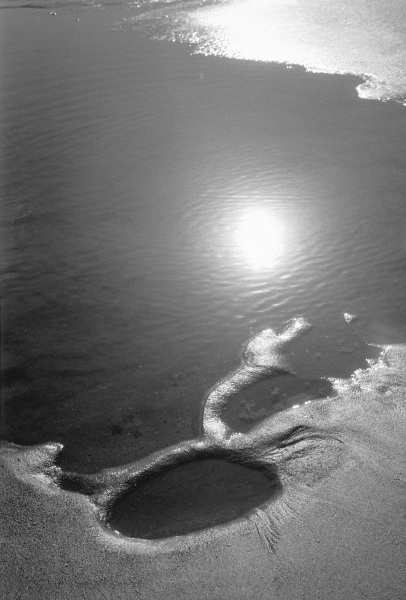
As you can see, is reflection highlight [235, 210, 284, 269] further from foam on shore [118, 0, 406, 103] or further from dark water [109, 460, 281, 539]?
foam on shore [118, 0, 406, 103]

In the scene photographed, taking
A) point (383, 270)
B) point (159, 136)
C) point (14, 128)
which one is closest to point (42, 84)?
point (14, 128)

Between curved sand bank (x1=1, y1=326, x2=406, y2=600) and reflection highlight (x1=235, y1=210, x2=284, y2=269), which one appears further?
reflection highlight (x1=235, y1=210, x2=284, y2=269)

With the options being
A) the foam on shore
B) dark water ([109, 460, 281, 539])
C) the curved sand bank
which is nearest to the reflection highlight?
the curved sand bank

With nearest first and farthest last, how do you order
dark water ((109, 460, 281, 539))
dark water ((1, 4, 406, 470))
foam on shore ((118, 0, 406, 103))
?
dark water ((109, 460, 281, 539)) → dark water ((1, 4, 406, 470)) → foam on shore ((118, 0, 406, 103))

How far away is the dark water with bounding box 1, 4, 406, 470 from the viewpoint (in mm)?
2613

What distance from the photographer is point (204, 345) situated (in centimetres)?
279

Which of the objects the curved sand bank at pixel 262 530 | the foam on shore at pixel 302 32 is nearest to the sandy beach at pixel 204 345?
the curved sand bank at pixel 262 530

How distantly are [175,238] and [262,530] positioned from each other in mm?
1905

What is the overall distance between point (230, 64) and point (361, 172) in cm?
245

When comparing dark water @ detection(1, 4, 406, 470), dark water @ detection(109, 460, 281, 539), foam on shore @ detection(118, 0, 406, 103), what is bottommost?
dark water @ detection(109, 460, 281, 539)

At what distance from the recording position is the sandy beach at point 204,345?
1.92 metres

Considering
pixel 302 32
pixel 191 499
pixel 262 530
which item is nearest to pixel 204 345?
pixel 191 499

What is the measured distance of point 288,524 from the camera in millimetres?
1988

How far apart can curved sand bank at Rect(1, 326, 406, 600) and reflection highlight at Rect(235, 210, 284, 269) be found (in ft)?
3.73
